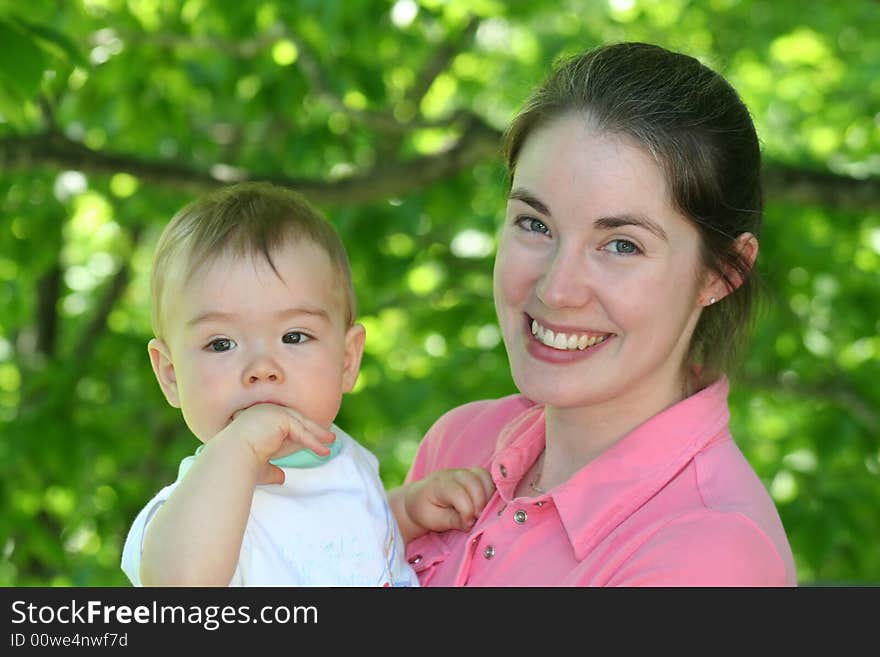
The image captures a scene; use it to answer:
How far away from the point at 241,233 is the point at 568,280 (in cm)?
52

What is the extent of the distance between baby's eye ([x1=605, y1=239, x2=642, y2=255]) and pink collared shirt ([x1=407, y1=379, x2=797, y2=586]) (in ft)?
0.88

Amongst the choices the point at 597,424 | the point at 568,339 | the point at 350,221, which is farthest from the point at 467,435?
the point at 350,221

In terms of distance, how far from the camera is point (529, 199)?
211cm

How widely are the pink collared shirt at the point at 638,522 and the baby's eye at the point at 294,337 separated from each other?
445 mm

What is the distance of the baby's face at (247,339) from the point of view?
6.33 feet

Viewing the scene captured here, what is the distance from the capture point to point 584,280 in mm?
2047

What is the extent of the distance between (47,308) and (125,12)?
1.62 metres

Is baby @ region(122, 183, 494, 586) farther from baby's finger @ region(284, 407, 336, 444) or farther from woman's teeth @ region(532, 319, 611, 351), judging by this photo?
woman's teeth @ region(532, 319, 611, 351)

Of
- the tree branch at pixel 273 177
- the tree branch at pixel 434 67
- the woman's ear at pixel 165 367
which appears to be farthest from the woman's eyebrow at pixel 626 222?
the tree branch at pixel 434 67

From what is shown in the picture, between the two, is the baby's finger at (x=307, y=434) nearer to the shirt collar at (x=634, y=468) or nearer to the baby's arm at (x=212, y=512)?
the baby's arm at (x=212, y=512)

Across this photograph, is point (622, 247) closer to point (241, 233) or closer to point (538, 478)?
point (538, 478)

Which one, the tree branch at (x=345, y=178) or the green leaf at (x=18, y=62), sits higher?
the tree branch at (x=345, y=178)

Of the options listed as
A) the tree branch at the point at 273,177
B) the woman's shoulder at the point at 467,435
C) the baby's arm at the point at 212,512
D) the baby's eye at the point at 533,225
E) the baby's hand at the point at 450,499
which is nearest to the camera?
the baby's arm at the point at 212,512
